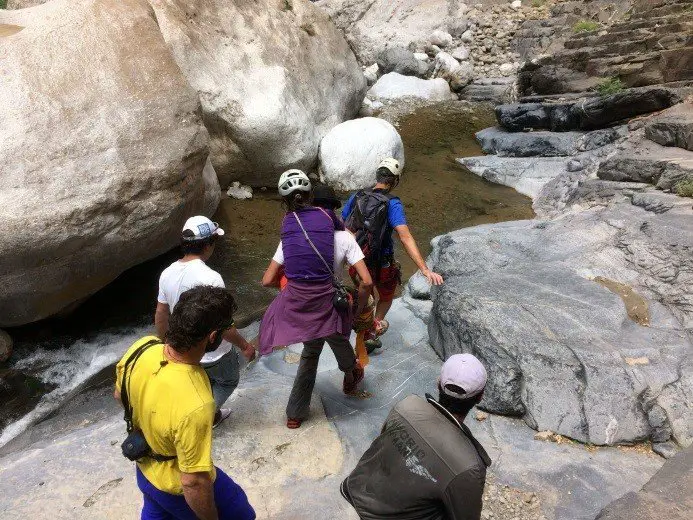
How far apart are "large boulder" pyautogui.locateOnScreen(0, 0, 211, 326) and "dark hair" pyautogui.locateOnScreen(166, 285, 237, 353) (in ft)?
10.8

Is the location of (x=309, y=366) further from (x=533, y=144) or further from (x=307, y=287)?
(x=533, y=144)

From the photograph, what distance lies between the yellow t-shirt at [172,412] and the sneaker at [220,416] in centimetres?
165

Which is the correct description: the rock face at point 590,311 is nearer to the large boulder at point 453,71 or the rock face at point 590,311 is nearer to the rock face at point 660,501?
the rock face at point 660,501

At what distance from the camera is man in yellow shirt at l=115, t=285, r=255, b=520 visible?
73.5 inches

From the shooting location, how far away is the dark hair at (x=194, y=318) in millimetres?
1908

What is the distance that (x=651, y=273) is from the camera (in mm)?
4648

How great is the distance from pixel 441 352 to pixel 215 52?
598 centimetres

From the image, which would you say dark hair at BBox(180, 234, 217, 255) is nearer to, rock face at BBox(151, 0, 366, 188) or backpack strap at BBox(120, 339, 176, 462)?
backpack strap at BBox(120, 339, 176, 462)

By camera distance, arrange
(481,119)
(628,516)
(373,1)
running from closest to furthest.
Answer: (628,516) → (481,119) → (373,1)

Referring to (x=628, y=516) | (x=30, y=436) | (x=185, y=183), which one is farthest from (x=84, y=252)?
(x=628, y=516)

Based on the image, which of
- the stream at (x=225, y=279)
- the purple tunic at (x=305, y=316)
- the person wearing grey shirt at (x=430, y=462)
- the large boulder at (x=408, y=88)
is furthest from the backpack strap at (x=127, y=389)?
the large boulder at (x=408, y=88)

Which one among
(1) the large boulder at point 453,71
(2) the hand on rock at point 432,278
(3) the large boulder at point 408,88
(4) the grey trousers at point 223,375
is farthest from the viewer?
(1) the large boulder at point 453,71

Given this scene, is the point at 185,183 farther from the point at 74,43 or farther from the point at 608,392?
the point at 608,392

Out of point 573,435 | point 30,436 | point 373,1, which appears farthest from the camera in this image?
point 373,1
